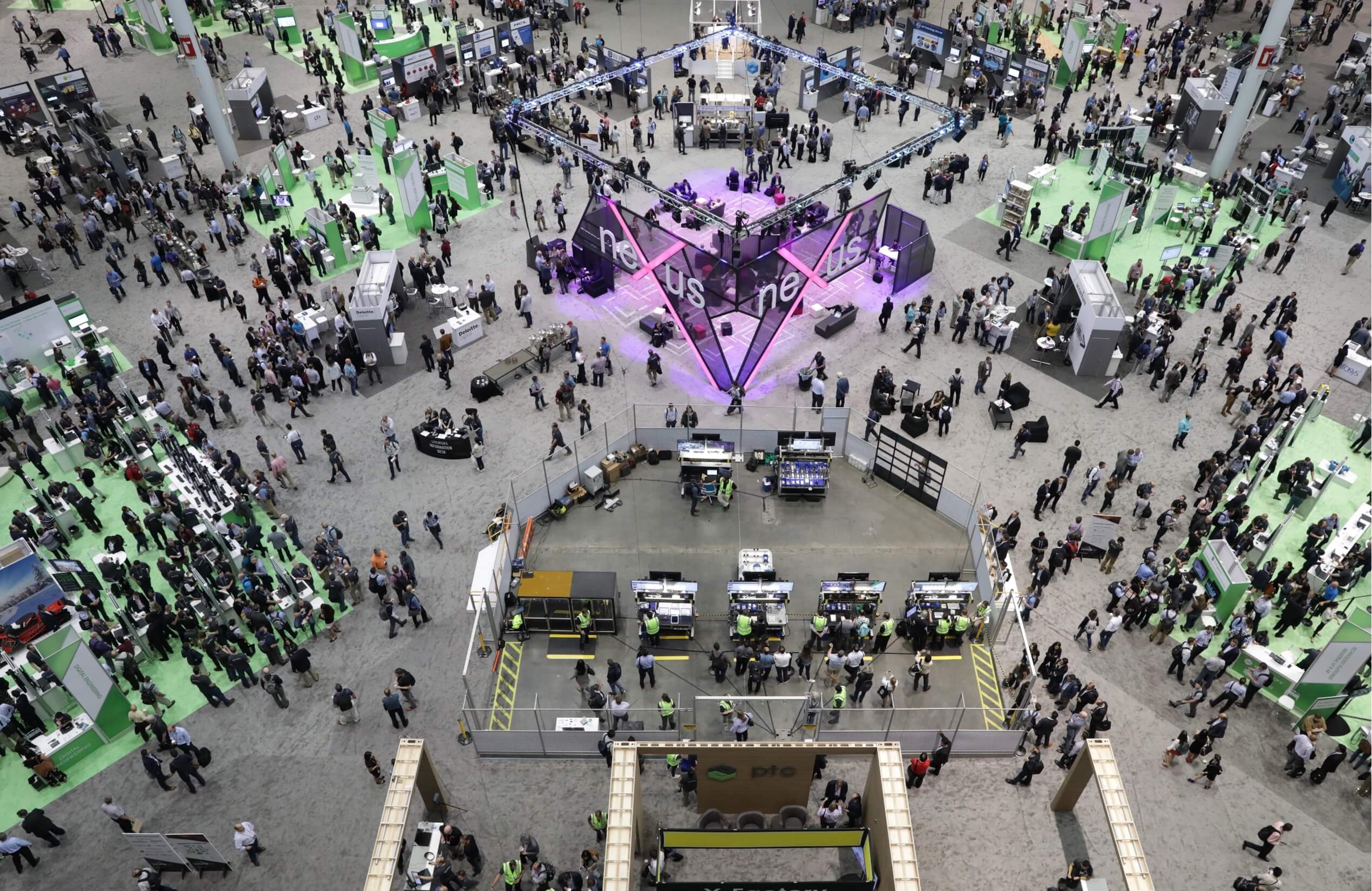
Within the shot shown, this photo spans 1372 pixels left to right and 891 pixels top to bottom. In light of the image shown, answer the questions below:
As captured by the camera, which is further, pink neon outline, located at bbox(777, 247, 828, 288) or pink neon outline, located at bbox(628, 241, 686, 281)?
pink neon outline, located at bbox(628, 241, 686, 281)

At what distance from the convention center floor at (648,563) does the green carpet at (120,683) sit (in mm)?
129

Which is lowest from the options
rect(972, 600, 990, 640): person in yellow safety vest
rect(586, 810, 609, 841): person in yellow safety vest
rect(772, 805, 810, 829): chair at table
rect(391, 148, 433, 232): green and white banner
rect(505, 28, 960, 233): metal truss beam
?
rect(772, 805, 810, 829): chair at table

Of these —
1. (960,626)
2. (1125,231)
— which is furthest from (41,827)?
(1125,231)

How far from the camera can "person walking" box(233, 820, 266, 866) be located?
18219mm

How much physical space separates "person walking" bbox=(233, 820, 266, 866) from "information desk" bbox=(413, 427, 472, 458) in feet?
36.5

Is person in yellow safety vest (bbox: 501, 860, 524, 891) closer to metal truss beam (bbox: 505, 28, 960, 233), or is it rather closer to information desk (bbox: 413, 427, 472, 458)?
information desk (bbox: 413, 427, 472, 458)

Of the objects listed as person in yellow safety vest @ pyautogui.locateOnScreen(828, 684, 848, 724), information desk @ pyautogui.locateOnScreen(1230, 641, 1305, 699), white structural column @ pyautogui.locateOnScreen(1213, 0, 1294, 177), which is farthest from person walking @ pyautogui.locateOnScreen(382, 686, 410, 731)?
white structural column @ pyautogui.locateOnScreen(1213, 0, 1294, 177)

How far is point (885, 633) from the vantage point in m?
21.9

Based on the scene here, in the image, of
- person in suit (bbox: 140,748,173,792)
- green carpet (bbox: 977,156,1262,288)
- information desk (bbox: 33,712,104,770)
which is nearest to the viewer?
person in suit (bbox: 140,748,173,792)

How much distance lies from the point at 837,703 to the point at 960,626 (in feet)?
12.3

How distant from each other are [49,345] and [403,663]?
17.7 metres

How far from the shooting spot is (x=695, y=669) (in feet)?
72.5

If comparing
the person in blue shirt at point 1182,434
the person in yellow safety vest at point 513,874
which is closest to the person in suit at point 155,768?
the person in yellow safety vest at point 513,874

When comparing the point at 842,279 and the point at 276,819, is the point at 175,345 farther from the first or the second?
the point at 842,279
